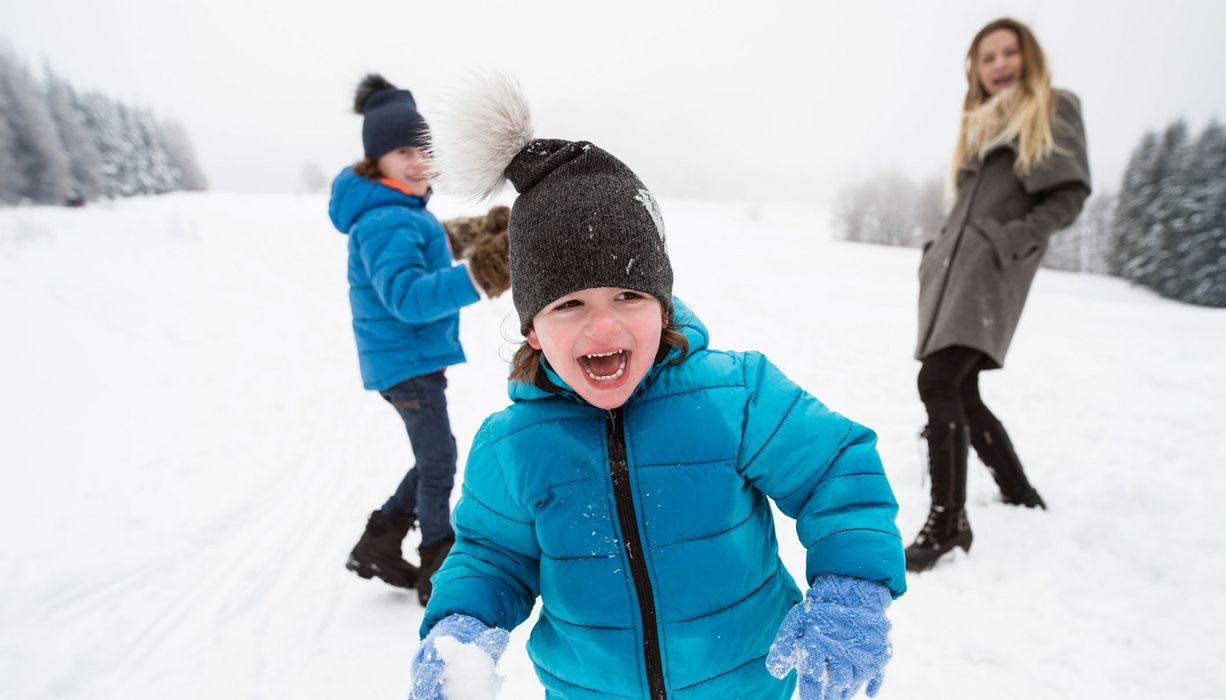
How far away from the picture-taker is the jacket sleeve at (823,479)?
1.11 meters

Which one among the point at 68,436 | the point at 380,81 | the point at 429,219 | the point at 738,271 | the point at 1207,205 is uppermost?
the point at 380,81

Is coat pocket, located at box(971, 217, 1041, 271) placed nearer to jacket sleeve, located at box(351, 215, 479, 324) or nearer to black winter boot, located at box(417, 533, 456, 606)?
jacket sleeve, located at box(351, 215, 479, 324)

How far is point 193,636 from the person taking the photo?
2.60 m

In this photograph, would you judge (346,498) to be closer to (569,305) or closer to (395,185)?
(395,185)

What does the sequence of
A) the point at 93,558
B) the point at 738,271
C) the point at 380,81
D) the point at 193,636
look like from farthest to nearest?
1. the point at 738,271
2. the point at 93,558
3. the point at 380,81
4. the point at 193,636

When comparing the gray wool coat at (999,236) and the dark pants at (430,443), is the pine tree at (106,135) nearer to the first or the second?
the dark pants at (430,443)

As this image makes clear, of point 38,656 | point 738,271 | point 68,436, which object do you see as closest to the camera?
point 38,656

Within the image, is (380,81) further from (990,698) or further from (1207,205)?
(1207,205)

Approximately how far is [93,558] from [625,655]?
136 inches

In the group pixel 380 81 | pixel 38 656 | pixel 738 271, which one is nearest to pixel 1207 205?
pixel 738 271

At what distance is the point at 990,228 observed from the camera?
2.70 m

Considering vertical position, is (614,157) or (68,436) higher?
(614,157)

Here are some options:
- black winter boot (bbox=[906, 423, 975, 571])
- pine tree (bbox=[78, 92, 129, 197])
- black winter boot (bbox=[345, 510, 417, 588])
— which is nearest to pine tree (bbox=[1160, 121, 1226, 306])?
black winter boot (bbox=[906, 423, 975, 571])

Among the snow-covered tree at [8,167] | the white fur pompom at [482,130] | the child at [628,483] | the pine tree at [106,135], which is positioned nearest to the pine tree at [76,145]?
the pine tree at [106,135]
